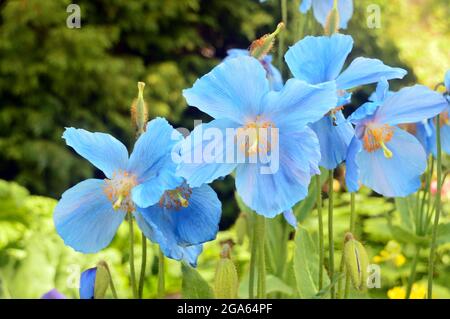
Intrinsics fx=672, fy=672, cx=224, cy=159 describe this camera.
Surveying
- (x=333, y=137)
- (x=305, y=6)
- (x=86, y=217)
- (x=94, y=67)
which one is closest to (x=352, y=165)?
(x=333, y=137)

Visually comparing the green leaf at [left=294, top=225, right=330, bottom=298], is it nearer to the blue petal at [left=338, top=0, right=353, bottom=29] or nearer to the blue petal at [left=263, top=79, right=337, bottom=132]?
the blue petal at [left=263, top=79, right=337, bottom=132]

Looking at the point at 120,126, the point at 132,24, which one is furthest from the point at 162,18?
the point at 120,126

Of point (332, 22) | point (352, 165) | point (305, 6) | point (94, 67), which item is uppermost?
point (94, 67)

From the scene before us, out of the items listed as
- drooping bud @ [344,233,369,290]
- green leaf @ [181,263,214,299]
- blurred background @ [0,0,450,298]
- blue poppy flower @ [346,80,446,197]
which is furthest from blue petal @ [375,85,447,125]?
blurred background @ [0,0,450,298]

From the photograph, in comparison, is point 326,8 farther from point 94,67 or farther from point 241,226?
point 94,67

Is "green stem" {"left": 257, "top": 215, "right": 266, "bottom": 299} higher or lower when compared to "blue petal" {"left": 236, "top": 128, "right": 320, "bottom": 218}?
lower
